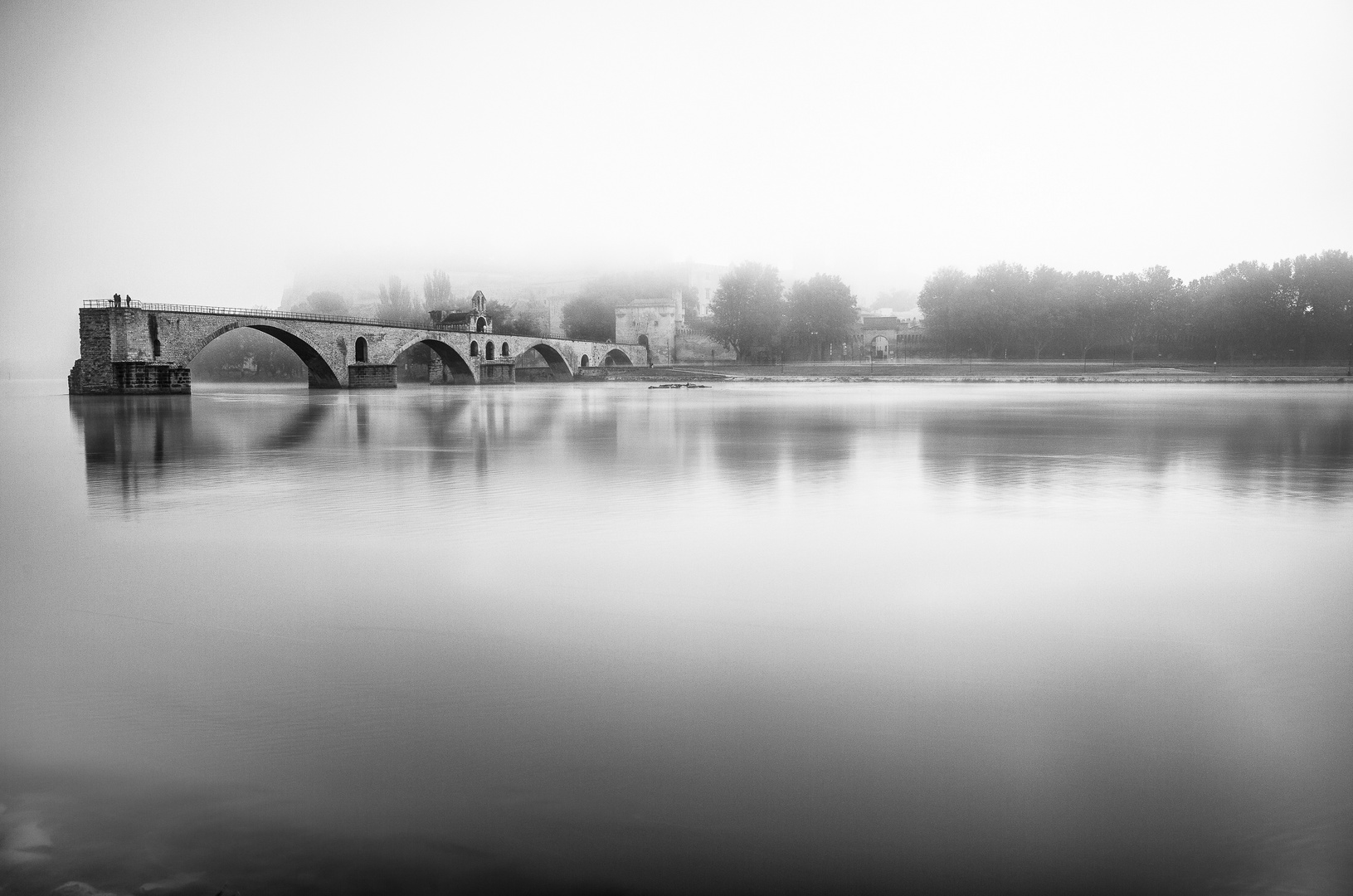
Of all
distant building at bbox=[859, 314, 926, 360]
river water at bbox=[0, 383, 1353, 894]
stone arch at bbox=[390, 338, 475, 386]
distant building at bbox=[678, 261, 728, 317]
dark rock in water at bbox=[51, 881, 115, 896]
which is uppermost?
distant building at bbox=[678, 261, 728, 317]

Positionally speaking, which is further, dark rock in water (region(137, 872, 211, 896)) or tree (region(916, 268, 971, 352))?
tree (region(916, 268, 971, 352))

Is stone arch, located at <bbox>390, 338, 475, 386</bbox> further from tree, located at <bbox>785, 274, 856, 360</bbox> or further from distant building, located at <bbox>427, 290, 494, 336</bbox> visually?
tree, located at <bbox>785, 274, 856, 360</bbox>

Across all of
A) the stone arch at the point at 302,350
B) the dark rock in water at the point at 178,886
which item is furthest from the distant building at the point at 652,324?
the dark rock in water at the point at 178,886

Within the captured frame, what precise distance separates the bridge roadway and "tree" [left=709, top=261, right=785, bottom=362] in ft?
53.2

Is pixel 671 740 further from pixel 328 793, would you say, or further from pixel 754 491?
pixel 754 491

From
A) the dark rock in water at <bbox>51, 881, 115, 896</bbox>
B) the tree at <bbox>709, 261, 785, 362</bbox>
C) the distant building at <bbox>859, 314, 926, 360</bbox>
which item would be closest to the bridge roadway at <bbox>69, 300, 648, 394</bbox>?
the tree at <bbox>709, 261, 785, 362</bbox>

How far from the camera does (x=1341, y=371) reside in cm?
6575

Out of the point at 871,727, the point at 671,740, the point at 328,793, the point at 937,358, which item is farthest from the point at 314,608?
the point at 937,358

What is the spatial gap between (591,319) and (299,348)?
2657 inches

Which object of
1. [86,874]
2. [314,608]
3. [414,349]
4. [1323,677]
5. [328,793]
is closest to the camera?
[86,874]

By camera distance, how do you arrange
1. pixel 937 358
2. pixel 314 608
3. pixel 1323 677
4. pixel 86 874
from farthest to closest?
pixel 937 358
pixel 314 608
pixel 1323 677
pixel 86 874

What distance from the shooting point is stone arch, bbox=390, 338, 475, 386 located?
6912 centimetres

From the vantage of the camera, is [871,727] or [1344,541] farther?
[1344,541]

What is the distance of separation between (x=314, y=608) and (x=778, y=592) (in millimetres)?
2752
